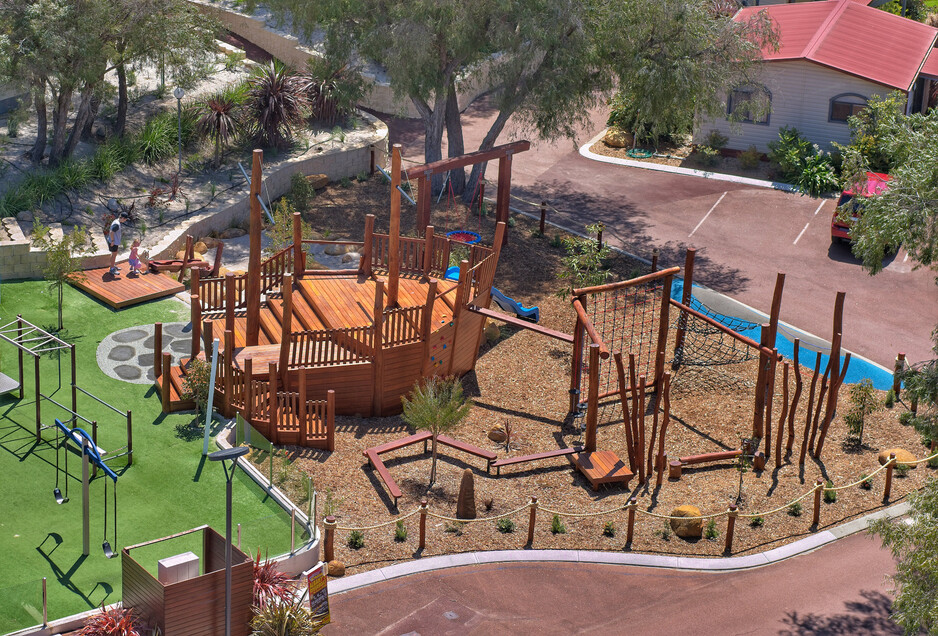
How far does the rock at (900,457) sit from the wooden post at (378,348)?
930 cm

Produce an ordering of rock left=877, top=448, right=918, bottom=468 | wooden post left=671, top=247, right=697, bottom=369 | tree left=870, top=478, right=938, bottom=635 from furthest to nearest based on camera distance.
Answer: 1. wooden post left=671, top=247, right=697, bottom=369
2. rock left=877, top=448, right=918, bottom=468
3. tree left=870, top=478, right=938, bottom=635

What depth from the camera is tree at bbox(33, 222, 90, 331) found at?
2319 centimetres

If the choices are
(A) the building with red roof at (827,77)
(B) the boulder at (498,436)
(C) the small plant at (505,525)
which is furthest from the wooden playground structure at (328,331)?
(A) the building with red roof at (827,77)

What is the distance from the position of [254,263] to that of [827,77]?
2344 centimetres

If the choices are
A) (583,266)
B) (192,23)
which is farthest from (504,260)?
(192,23)

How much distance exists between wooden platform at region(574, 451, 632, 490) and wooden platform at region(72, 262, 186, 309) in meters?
10.4

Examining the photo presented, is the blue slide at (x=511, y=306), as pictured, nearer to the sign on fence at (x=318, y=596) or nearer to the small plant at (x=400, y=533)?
the small plant at (x=400, y=533)

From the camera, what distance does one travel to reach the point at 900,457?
20969 mm

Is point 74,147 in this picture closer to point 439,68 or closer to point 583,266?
point 439,68

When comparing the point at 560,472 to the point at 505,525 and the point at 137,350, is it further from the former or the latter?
the point at 137,350

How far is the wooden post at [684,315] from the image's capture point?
2381 centimetres

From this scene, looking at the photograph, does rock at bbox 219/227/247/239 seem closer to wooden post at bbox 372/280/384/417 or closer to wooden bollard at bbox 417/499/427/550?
wooden post at bbox 372/280/384/417

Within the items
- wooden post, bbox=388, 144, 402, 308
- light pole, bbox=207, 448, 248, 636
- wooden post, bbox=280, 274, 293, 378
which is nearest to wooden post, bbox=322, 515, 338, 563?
light pole, bbox=207, 448, 248, 636

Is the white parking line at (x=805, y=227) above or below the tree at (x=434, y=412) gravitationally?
above
